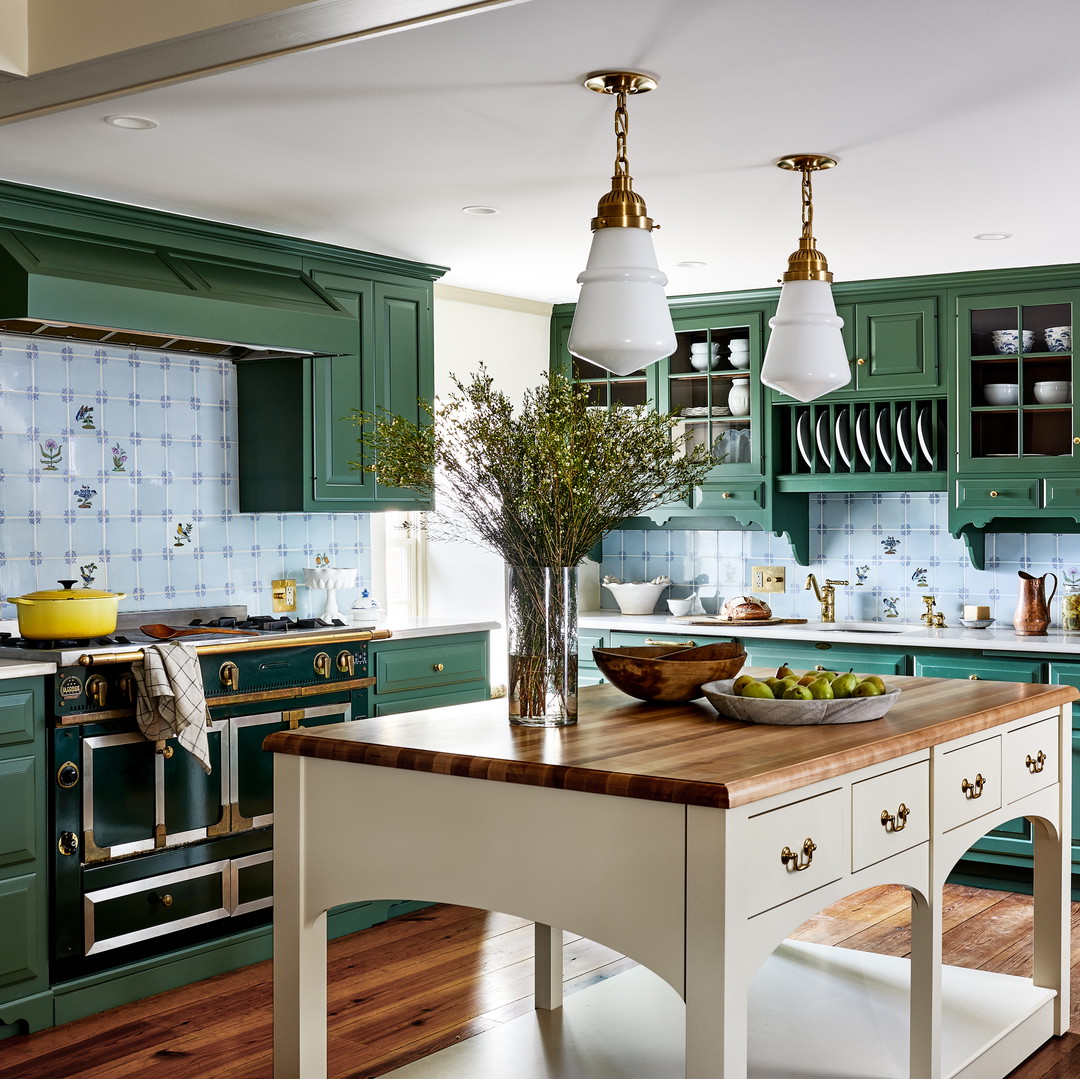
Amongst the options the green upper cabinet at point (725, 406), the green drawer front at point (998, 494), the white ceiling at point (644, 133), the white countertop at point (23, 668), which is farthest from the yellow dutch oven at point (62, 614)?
the green drawer front at point (998, 494)

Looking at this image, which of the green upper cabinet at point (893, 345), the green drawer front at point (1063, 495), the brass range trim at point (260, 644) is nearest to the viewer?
the brass range trim at point (260, 644)

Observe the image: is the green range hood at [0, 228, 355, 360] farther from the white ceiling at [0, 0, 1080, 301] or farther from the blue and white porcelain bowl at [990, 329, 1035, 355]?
the blue and white porcelain bowl at [990, 329, 1035, 355]

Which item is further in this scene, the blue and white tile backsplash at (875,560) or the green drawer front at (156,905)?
the blue and white tile backsplash at (875,560)

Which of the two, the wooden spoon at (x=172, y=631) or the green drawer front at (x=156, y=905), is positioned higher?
the wooden spoon at (x=172, y=631)

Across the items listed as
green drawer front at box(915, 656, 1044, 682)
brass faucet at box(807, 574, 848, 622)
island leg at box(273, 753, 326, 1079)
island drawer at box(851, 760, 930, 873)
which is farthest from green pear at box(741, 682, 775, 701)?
brass faucet at box(807, 574, 848, 622)

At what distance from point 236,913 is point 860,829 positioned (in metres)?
2.25

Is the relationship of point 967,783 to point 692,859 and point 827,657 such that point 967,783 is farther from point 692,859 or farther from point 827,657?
point 827,657

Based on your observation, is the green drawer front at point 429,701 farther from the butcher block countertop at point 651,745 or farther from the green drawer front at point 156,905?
the butcher block countertop at point 651,745

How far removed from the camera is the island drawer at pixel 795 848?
2219 millimetres

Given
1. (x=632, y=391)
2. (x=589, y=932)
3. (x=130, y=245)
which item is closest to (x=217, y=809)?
(x=130, y=245)

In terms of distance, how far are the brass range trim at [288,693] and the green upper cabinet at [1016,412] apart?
8.35 feet

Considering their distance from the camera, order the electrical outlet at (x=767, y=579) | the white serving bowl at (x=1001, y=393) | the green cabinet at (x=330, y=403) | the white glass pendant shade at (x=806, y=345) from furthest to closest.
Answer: the electrical outlet at (x=767, y=579) < the white serving bowl at (x=1001, y=393) < the green cabinet at (x=330, y=403) < the white glass pendant shade at (x=806, y=345)

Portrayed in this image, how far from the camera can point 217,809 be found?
403 cm

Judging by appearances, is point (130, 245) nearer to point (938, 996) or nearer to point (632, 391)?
point (632, 391)
